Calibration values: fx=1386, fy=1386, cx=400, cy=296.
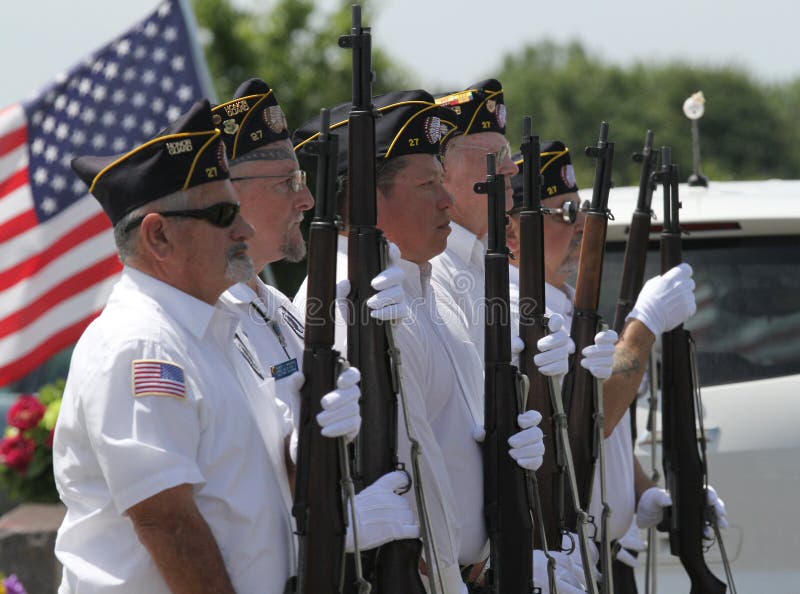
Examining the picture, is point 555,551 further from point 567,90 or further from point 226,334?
point 567,90

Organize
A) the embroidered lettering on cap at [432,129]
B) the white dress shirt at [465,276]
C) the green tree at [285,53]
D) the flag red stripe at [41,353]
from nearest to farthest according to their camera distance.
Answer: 1. the embroidered lettering on cap at [432,129]
2. the white dress shirt at [465,276]
3. the flag red stripe at [41,353]
4. the green tree at [285,53]

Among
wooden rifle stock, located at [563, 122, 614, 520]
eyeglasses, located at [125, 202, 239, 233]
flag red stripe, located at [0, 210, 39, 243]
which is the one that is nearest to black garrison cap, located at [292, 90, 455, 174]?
wooden rifle stock, located at [563, 122, 614, 520]

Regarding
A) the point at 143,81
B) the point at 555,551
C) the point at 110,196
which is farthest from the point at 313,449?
the point at 143,81

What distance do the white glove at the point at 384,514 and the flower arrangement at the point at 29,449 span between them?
13.2 ft

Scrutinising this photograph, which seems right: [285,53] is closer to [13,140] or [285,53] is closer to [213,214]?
[13,140]

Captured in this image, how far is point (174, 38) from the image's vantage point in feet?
27.2

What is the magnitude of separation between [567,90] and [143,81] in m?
57.1

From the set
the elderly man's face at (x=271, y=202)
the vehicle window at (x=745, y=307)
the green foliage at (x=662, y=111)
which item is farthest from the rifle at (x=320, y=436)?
the green foliage at (x=662, y=111)

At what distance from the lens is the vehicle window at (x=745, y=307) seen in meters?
5.36

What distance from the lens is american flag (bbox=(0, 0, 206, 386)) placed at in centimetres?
764

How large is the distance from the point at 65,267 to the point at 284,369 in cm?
452

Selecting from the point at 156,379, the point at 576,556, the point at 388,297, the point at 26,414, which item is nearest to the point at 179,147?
the point at 156,379

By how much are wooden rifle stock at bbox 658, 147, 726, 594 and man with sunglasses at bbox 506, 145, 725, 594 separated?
3.0 inches

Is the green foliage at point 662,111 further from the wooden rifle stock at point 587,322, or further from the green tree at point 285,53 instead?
the wooden rifle stock at point 587,322
